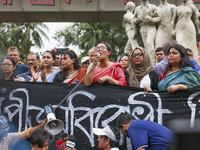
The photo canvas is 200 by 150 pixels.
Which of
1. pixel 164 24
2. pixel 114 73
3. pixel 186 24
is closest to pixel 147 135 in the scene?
pixel 114 73

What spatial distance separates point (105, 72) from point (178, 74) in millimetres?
948

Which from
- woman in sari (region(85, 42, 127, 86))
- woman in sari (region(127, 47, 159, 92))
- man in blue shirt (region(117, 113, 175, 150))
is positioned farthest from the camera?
woman in sari (region(127, 47, 159, 92))

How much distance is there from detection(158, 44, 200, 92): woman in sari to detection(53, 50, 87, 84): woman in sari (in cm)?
124

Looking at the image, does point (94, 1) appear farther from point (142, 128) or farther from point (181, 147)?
point (181, 147)

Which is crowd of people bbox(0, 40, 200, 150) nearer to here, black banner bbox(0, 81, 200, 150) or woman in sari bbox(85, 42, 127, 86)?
woman in sari bbox(85, 42, 127, 86)

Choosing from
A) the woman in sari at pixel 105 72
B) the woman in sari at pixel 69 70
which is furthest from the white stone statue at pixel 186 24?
the woman in sari at pixel 105 72

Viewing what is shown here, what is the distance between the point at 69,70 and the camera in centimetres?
523

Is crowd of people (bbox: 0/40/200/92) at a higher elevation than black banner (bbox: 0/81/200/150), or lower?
higher

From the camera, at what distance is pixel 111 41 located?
31.4m

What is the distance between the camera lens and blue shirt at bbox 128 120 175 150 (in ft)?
11.2

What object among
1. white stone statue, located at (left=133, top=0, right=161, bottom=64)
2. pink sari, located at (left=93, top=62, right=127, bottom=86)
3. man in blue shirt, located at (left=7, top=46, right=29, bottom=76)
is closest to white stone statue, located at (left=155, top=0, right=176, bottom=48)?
white stone statue, located at (left=133, top=0, right=161, bottom=64)

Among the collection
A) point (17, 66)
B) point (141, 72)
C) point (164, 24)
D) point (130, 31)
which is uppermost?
point (164, 24)

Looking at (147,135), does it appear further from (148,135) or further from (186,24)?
(186,24)

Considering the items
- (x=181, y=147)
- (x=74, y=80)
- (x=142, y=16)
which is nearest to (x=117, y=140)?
(x=74, y=80)
